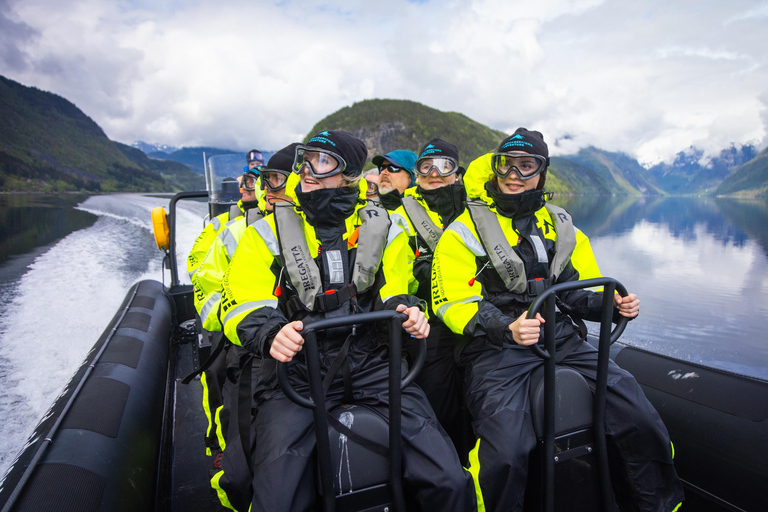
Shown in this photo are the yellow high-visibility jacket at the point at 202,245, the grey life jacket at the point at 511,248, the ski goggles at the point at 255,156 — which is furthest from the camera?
the ski goggles at the point at 255,156

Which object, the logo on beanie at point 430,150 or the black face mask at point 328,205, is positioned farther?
the logo on beanie at point 430,150

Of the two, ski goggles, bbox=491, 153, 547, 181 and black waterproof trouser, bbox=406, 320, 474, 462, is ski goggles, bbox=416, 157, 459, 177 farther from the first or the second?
black waterproof trouser, bbox=406, 320, 474, 462

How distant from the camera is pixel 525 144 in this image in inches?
82.4

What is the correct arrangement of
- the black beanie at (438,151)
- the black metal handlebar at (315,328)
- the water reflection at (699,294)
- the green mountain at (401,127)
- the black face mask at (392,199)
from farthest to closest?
the green mountain at (401,127)
the water reflection at (699,294)
the black face mask at (392,199)
the black beanie at (438,151)
the black metal handlebar at (315,328)

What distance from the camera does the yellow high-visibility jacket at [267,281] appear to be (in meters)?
1.61

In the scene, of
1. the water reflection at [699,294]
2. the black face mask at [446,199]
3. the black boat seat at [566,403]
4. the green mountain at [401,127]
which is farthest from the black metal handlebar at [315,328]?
the green mountain at [401,127]

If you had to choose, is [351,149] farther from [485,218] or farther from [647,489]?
[647,489]

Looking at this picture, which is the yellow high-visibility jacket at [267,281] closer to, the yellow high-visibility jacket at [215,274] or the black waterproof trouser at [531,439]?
the yellow high-visibility jacket at [215,274]

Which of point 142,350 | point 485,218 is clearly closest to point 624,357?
point 485,218

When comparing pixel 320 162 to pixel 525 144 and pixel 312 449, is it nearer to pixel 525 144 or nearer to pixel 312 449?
pixel 525 144

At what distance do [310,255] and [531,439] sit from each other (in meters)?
1.24

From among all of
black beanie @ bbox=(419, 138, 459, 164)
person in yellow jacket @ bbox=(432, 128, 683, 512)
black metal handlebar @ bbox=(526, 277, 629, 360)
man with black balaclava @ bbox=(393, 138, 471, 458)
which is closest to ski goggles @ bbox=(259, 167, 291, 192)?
man with black balaclava @ bbox=(393, 138, 471, 458)

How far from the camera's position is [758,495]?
176cm

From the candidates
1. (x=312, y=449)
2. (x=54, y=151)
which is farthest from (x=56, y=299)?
(x=54, y=151)
